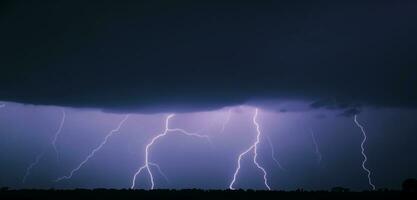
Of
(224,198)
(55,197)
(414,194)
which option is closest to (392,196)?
(414,194)

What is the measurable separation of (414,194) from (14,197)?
27.7 metres

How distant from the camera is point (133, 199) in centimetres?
4156

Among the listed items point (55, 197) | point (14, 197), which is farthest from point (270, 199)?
point (14, 197)

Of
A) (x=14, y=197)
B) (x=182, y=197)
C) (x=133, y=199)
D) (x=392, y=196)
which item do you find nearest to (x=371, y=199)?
(x=392, y=196)

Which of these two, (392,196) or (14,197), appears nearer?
(392,196)

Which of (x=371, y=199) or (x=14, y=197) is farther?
(x=14, y=197)

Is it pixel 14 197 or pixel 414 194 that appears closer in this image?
pixel 414 194

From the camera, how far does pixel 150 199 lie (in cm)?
4209

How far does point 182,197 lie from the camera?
143 feet

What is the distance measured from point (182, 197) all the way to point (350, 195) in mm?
11744

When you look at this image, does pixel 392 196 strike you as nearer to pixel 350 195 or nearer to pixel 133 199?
pixel 350 195

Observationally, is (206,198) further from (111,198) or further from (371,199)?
(371,199)

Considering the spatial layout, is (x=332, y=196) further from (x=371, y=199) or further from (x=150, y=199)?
(x=150, y=199)

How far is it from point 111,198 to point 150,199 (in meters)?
2.66
